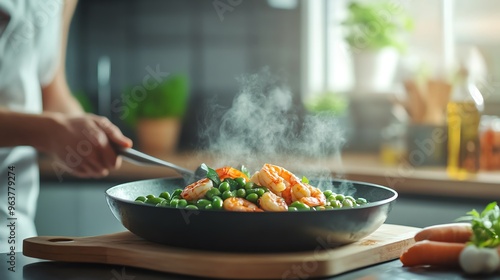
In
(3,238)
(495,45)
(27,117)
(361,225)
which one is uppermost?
(495,45)

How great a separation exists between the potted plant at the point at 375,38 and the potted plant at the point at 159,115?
0.86 metres

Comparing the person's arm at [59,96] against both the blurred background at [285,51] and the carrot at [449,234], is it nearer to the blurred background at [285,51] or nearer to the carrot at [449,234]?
the blurred background at [285,51]

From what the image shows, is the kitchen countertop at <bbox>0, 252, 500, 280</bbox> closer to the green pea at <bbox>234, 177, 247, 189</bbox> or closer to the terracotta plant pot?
the green pea at <bbox>234, 177, 247, 189</bbox>

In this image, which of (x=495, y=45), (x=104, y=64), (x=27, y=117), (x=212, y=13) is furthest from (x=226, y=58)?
(x=27, y=117)

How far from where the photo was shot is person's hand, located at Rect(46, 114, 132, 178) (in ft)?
6.19

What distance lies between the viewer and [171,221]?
1314 mm

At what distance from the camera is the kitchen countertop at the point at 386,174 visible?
2.49m

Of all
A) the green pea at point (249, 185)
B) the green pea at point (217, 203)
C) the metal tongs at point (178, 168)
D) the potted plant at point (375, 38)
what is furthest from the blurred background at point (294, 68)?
the green pea at point (217, 203)

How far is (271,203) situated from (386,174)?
1.39 metres

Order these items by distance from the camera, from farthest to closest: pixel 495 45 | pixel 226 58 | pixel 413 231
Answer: pixel 226 58
pixel 495 45
pixel 413 231

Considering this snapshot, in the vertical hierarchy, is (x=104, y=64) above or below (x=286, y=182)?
above

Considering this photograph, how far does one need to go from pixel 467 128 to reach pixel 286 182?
1.47 metres

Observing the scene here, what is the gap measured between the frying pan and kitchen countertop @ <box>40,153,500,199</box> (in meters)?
1.19

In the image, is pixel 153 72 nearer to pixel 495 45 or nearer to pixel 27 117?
pixel 495 45
